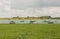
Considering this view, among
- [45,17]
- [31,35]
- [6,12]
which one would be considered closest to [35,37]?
[31,35]

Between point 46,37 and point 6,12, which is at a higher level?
point 6,12

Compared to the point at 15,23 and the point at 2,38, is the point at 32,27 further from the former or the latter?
the point at 2,38

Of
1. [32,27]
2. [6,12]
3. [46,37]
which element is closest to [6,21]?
[6,12]

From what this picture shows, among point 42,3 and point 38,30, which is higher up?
point 42,3

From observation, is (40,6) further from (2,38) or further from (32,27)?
(2,38)

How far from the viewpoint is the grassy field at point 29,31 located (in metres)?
3.28

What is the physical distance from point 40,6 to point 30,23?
0.27 meters

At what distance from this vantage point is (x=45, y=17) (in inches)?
134

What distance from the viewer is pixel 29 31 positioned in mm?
3346

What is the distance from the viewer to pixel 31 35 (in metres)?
3.30

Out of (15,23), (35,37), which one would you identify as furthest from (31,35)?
(15,23)

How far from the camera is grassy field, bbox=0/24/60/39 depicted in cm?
328

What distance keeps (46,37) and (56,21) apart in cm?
29

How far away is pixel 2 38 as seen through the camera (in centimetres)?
328
